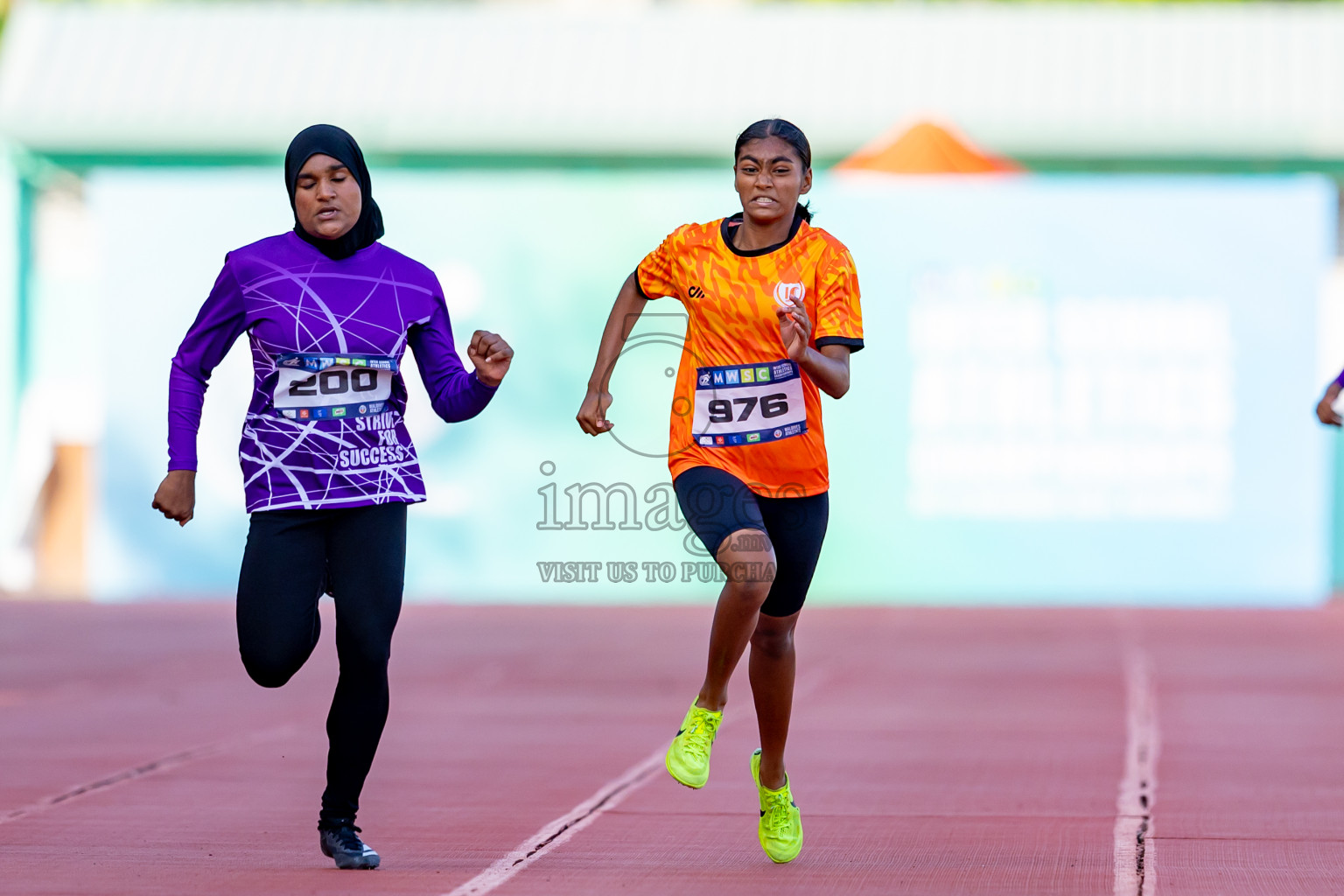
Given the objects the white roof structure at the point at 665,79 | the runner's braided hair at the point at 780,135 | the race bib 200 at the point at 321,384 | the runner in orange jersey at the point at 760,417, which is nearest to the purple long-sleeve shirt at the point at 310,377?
the race bib 200 at the point at 321,384

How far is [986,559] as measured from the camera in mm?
17469

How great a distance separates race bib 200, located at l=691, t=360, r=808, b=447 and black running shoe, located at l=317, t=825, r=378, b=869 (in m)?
1.51

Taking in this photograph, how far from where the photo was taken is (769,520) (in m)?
5.68

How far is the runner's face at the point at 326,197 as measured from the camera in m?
5.49

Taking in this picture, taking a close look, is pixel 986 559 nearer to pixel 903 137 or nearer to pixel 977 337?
pixel 977 337

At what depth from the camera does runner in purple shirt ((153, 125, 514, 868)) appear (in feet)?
17.9

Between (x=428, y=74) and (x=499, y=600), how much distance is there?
7380 mm

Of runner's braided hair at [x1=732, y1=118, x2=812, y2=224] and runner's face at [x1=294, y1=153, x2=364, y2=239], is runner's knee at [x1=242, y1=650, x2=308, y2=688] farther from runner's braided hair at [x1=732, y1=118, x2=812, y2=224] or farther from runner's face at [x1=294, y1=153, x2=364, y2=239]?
runner's braided hair at [x1=732, y1=118, x2=812, y2=224]

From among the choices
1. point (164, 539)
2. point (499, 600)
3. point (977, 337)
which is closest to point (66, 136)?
point (164, 539)

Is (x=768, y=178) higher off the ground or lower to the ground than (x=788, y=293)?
higher

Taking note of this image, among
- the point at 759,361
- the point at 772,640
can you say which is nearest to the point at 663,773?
the point at 772,640

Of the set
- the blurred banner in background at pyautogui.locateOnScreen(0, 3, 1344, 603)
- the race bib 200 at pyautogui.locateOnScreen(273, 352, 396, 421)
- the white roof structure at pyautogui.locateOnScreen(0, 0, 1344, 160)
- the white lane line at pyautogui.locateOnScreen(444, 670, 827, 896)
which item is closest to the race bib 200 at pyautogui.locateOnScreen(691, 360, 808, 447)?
the race bib 200 at pyautogui.locateOnScreen(273, 352, 396, 421)

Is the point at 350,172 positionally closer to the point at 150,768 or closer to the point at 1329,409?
the point at 150,768

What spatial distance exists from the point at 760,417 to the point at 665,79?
1715 centimetres
